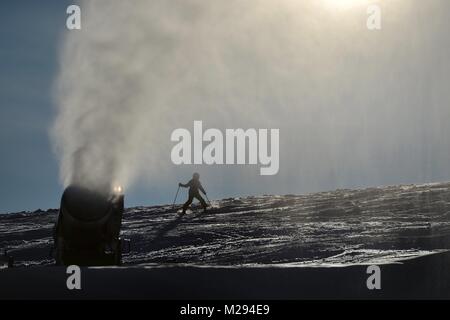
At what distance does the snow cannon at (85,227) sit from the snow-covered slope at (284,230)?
2.69m

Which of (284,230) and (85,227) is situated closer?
(85,227)

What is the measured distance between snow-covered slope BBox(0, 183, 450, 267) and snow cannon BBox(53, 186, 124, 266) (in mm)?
2690

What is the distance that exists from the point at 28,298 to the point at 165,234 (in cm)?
→ 1444

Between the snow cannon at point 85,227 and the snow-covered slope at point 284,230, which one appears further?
the snow-covered slope at point 284,230

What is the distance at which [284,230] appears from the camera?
26609 millimetres

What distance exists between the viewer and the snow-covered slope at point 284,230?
2166 cm

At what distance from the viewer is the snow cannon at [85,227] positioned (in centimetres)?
1708

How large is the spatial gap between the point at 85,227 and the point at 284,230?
10.6 metres

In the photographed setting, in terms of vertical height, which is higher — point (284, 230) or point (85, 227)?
point (85, 227)

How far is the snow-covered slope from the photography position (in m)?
21.7

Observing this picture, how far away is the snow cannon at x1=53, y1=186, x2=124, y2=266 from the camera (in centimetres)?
1708

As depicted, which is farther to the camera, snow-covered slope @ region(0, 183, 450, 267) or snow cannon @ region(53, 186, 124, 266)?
snow-covered slope @ region(0, 183, 450, 267)
